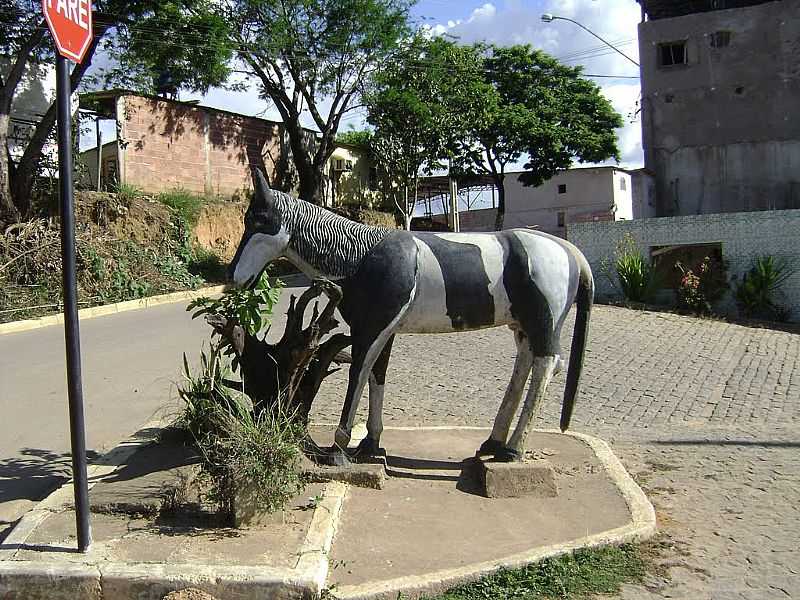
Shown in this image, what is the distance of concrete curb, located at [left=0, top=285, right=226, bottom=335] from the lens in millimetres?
12383

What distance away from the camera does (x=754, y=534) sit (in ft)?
14.8

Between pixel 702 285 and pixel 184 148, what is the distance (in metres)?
15.2

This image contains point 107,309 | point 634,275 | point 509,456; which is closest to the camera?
point 509,456

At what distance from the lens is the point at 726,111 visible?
23172 millimetres

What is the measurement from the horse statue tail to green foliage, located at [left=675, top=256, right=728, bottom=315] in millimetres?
10829

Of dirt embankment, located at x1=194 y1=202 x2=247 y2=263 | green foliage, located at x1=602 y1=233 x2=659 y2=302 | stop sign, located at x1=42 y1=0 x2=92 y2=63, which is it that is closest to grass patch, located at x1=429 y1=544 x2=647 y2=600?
stop sign, located at x1=42 y1=0 x2=92 y2=63

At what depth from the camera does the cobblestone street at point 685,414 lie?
13.6 ft

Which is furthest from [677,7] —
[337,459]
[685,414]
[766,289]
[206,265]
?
[337,459]

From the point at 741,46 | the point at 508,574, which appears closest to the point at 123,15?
the point at 508,574

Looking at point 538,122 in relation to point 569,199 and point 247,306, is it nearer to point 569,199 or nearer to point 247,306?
point 569,199

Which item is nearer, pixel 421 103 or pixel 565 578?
pixel 565 578

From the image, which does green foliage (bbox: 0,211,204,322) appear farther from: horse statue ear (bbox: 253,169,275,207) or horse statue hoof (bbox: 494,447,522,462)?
horse statue hoof (bbox: 494,447,522,462)

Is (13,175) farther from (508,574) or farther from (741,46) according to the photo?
(741,46)

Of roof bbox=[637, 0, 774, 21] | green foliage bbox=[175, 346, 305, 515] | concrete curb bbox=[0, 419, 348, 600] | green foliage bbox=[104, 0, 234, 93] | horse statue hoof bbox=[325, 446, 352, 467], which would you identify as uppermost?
roof bbox=[637, 0, 774, 21]
